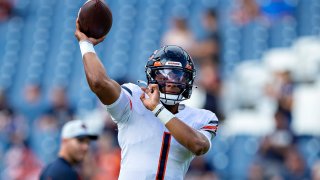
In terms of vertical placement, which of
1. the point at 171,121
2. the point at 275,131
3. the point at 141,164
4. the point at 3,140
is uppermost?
the point at 171,121

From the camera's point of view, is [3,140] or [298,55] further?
[3,140]

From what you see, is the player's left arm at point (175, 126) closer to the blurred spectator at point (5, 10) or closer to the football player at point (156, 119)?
the football player at point (156, 119)

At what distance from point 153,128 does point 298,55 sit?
6.21m

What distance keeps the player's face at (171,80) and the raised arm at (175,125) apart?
0.09 meters

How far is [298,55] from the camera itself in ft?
31.8

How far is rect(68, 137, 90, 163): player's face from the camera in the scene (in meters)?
6.04

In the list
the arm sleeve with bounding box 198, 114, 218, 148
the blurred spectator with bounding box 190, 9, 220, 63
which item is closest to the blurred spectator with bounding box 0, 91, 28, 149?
the blurred spectator with bounding box 190, 9, 220, 63

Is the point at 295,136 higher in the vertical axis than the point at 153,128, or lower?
lower

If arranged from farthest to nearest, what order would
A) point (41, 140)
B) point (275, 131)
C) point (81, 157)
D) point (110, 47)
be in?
point (110, 47) < point (41, 140) < point (275, 131) < point (81, 157)

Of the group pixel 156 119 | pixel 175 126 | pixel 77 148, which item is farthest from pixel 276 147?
pixel 175 126

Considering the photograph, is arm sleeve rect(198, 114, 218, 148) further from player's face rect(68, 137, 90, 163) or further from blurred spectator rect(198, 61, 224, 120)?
blurred spectator rect(198, 61, 224, 120)

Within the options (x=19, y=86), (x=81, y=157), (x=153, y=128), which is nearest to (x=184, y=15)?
(x=19, y=86)

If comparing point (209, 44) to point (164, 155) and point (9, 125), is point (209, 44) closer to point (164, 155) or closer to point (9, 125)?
point (9, 125)

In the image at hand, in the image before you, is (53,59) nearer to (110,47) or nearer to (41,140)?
(110,47)
